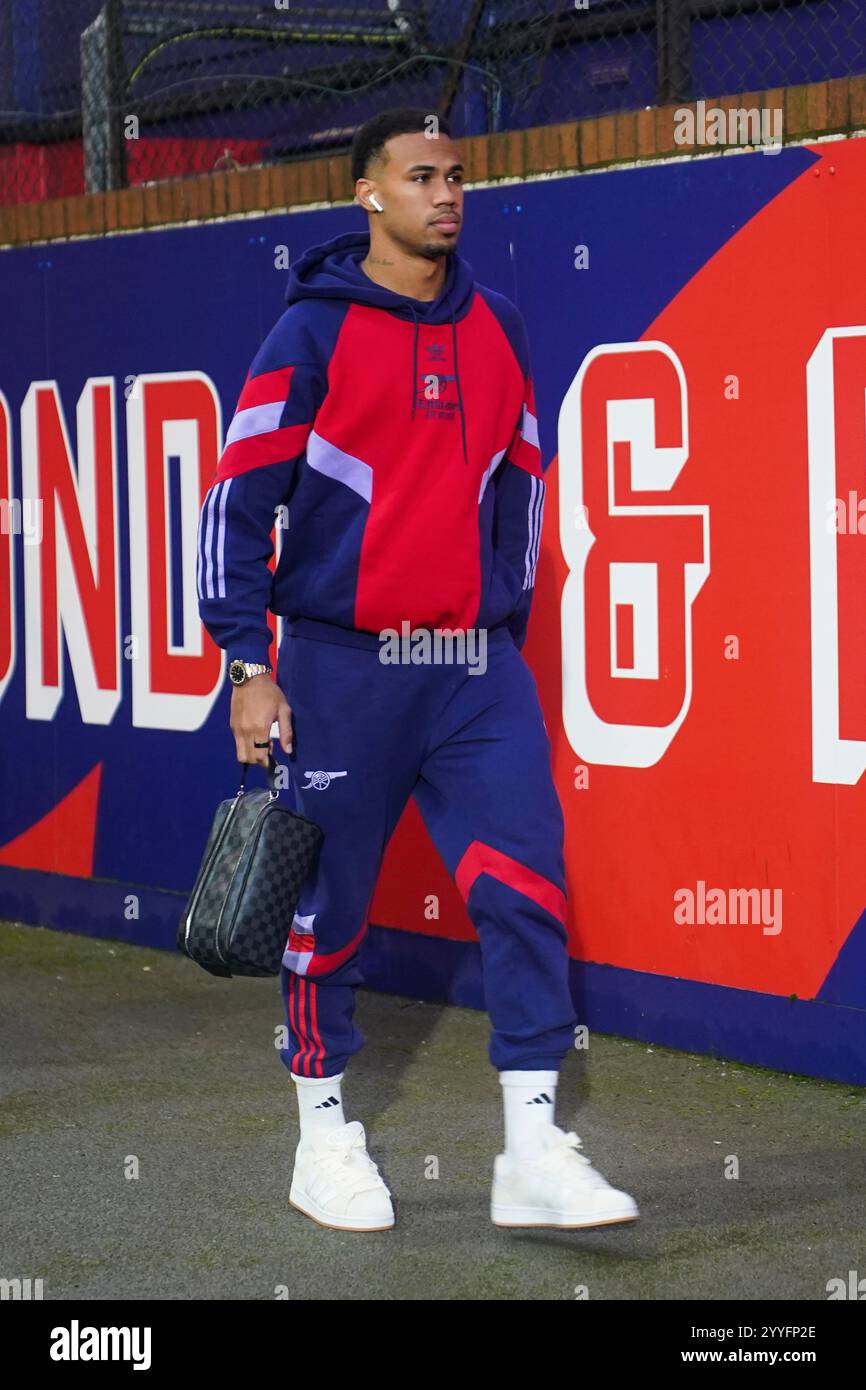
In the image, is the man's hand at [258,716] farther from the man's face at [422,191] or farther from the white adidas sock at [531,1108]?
the man's face at [422,191]

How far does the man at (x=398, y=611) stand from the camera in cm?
402

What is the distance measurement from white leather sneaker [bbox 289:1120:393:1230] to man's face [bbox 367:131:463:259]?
5.69 feet

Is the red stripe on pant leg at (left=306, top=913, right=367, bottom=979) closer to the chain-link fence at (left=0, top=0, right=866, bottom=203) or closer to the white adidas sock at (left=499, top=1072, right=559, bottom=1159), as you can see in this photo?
the white adidas sock at (left=499, top=1072, right=559, bottom=1159)

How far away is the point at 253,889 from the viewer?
3.96 meters

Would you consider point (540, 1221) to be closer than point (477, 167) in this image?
Yes

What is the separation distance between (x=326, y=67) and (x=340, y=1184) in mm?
4462

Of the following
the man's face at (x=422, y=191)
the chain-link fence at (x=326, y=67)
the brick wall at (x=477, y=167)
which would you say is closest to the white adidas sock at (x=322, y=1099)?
the man's face at (x=422, y=191)

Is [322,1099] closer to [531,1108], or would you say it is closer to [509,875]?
[531,1108]

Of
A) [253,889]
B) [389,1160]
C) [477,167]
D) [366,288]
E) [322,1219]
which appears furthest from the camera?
[477,167]

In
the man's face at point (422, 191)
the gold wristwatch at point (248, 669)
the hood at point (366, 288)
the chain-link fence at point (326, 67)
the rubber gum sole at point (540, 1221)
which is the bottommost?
the rubber gum sole at point (540, 1221)

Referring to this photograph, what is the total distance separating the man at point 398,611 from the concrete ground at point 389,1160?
0.16 metres

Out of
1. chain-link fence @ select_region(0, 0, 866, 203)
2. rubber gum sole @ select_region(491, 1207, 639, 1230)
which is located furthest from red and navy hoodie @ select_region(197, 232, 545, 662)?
chain-link fence @ select_region(0, 0, 866, 203)

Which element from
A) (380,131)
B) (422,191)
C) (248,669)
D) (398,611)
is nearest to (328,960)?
(248,669)

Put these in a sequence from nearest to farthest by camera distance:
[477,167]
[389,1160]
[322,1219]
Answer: [322,1219], [389,1160], [477,167]
